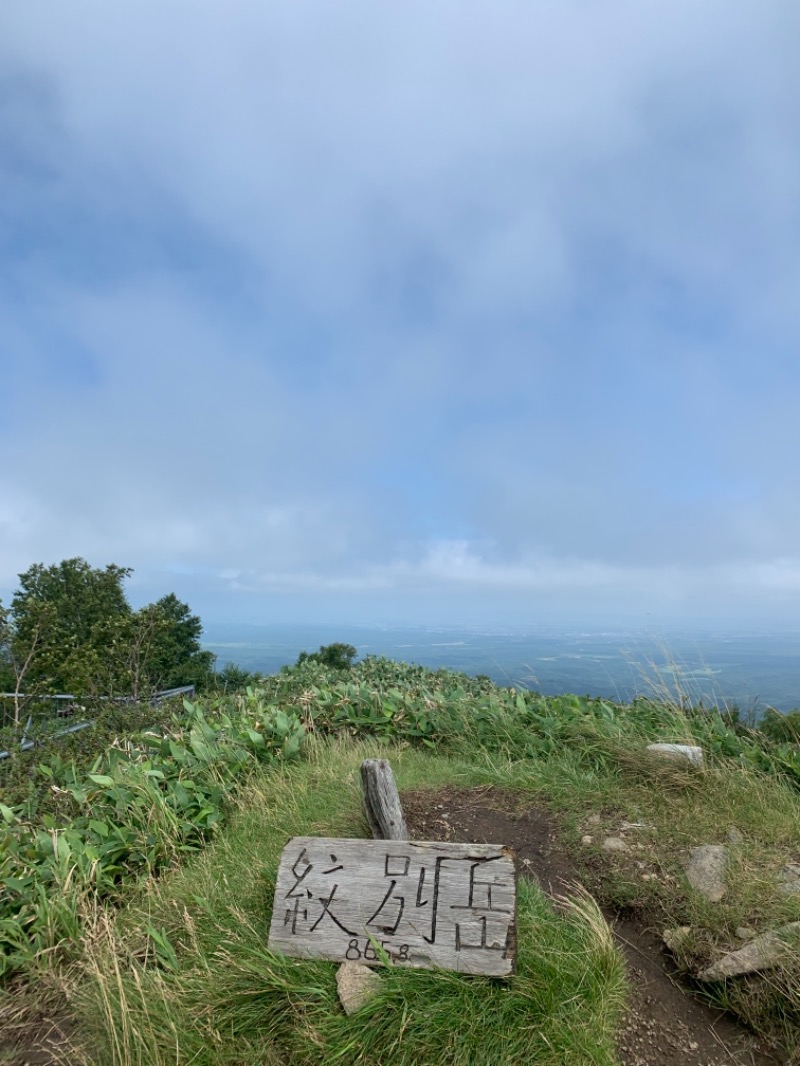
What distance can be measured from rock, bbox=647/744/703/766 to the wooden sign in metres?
2.41

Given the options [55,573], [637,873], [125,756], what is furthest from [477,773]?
[55,573]

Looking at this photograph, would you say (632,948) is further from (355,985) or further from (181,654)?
(181,654)

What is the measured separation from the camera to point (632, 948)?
315cm

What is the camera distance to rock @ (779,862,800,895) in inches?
130

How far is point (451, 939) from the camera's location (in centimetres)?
274

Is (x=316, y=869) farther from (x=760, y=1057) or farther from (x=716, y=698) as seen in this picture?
(x=716, y=698)

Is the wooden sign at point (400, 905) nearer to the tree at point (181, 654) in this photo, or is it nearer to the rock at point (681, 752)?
the rock at point (681, 752)

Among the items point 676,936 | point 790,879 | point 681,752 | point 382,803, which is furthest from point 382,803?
point 681,752

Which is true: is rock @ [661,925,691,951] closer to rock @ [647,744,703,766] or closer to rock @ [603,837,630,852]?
rock @ [603,837,630,852]

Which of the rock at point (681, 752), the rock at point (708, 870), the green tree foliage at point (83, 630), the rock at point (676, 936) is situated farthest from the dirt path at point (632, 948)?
the green tree foliage at point (83, 630)

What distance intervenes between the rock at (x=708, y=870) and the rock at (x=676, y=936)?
27 cm

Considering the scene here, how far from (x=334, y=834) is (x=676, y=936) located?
5.96 ft

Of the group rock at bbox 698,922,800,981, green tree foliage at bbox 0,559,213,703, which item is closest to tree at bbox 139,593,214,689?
green tree foliage at bbox 0,559,213,703

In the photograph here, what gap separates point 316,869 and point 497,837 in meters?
1.34
